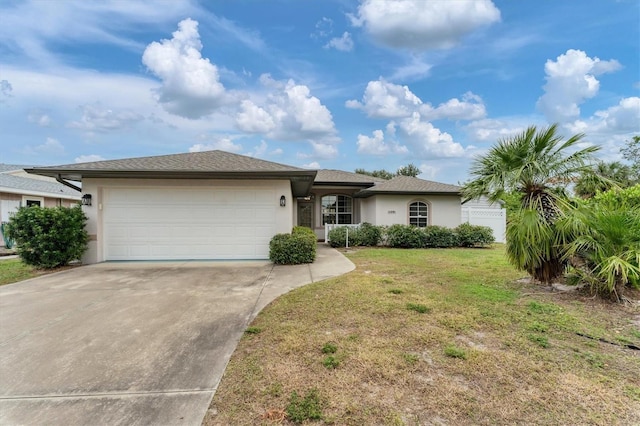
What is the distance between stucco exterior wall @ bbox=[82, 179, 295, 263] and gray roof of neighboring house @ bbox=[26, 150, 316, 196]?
9.1 inches

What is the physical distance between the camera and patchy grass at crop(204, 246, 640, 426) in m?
2.23

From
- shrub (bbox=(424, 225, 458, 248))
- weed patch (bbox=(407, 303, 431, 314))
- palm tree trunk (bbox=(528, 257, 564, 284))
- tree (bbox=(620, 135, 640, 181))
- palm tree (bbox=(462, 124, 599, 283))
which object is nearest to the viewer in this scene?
Result: weed patch (bbox=(407, 303, 431, 314))

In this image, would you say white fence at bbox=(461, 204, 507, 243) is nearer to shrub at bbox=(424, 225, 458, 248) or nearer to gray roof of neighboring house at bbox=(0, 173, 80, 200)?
shrub at bbox=(424, 225, 458, 248)

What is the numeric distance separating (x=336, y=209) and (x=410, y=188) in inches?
175

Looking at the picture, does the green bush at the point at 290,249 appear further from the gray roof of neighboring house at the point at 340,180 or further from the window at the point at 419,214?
the window at the point at 419,214

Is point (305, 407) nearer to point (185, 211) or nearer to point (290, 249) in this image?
point (290, 249)

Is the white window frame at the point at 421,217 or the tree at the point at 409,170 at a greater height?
the tree at the point at 409,170

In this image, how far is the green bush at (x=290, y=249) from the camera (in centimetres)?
884

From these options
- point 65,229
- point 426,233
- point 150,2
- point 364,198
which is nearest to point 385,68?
point 364,198

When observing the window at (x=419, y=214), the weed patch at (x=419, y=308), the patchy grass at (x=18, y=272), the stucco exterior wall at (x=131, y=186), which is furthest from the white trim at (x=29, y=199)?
the window at (x=419, y=214)

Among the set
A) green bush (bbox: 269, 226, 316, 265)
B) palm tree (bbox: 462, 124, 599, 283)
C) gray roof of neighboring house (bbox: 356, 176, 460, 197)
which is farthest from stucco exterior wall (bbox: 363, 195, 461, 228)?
palm tree (bbox: 462, 124, 599, 283)

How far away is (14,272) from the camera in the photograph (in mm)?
7816

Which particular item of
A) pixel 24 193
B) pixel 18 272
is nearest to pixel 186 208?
pixel 18 272

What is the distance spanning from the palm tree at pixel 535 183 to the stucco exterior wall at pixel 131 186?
5548mm
